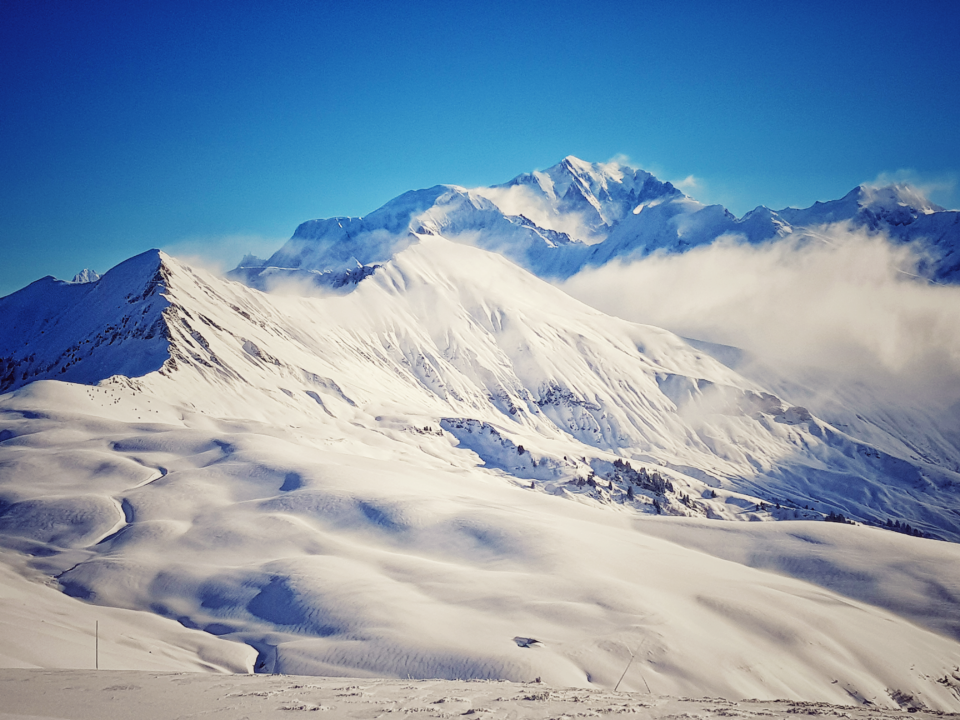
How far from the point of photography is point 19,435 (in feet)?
232

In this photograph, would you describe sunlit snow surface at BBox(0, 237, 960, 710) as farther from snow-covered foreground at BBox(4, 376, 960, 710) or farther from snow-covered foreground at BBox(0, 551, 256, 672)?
snow-covered foreground at BBox(0, 551, 256, 672)

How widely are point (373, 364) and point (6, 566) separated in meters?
155

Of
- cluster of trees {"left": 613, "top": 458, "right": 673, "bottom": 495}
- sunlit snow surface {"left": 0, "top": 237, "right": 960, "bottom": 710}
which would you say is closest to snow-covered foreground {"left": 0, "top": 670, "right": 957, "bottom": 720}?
sunlit snow surface {"left": 0, "top": 237, "right": 960, "bottom": 710}

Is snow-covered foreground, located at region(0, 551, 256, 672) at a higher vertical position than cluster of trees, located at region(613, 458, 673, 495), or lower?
higher

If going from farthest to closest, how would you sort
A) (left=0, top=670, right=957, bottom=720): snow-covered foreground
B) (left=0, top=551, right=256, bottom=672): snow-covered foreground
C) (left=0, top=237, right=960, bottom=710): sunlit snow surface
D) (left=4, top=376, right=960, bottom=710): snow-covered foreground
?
(left=0, top=237, right=960, bottom=710): sunlit snow surface < (left=4, top=376, right=960, bottom=710): snow-covered foreground < (left=0, top=551, right=256, bottom=672): snow-covered foreground < (left=0, top=670, right=957, bottom=720): snow-covered foreground

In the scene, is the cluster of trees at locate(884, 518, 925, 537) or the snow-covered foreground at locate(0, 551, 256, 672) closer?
the snow-covered foreground at locate(0, 551, 256, 672)

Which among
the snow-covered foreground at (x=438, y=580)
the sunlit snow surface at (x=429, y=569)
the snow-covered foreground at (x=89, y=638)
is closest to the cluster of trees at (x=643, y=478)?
the sunlit snow surface at (x=429, y=569)

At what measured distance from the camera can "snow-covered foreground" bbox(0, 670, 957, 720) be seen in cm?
1362

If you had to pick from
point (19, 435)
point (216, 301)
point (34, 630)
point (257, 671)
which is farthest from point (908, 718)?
point (216, 301)

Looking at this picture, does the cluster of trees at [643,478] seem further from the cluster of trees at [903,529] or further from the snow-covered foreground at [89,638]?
the snow-covered foreground at [89,638]

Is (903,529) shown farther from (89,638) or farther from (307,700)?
(307,700)

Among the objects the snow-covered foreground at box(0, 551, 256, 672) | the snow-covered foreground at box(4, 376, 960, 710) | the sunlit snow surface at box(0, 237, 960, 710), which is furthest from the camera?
the sunlit snow surface at box(0, 237, 960, 710)

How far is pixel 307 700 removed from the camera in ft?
51.9

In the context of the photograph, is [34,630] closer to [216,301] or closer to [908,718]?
[908,718]
